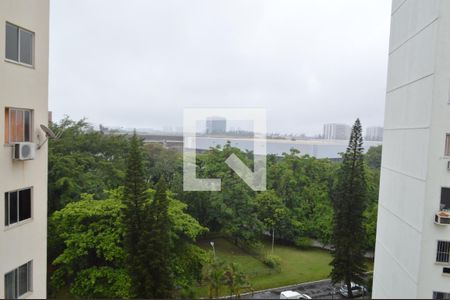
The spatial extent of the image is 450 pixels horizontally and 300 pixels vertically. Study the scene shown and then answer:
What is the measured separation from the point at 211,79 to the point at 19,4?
9719 millimetres

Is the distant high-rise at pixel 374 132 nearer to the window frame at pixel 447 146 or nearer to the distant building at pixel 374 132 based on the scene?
the distant building at pixel 374 132

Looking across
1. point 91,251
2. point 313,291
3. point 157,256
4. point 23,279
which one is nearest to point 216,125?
point 157,256

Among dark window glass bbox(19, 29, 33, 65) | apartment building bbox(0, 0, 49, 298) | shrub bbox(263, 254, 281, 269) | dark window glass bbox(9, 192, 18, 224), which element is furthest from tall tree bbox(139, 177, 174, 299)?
shrub bbox(263, 254, 281, 269)

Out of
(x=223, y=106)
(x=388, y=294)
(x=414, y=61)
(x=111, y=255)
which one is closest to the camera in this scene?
(x=414, y=61)

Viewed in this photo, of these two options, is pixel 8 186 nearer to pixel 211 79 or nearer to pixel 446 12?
pixel 446 12

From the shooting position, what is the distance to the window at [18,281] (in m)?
3.80

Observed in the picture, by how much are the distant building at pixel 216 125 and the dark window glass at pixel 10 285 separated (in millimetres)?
7197

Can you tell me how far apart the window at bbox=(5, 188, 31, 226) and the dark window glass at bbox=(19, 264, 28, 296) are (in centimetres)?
64

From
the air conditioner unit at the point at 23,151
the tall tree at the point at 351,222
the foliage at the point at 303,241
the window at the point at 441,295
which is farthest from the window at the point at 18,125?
the foliage at the point at 303,241

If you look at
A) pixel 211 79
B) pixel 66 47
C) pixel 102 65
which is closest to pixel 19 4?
pixel 66 47

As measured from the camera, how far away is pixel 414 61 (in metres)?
5.43

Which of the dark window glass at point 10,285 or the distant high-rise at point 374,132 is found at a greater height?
the distant high-rise at point 374,132

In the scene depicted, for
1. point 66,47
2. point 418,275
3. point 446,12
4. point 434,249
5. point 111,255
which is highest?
point 66,47

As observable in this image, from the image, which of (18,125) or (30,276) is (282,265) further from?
(18,125)
